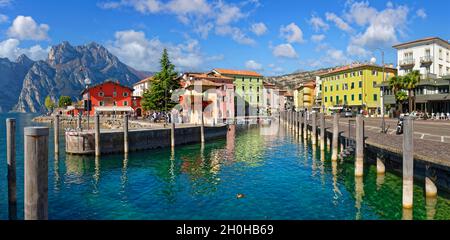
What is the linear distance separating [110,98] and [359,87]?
66.2 metres

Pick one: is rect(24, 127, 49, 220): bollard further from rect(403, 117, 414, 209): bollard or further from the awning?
the awning

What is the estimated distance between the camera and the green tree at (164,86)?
185ft

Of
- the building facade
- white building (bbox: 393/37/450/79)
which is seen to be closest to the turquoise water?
white building (bbox: 393/37/450/79)

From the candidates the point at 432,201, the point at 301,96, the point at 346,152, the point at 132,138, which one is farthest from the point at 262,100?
the point at 432,201

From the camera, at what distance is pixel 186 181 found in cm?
2083

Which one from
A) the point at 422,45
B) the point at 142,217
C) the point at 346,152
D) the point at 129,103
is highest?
the point at 422,45

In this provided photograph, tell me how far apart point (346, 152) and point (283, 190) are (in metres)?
7.52

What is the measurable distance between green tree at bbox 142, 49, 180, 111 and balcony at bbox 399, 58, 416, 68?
4757cm

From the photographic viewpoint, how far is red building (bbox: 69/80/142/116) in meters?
86.2

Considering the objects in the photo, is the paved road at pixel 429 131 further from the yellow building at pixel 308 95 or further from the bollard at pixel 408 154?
the yellow building at pixel 308 95

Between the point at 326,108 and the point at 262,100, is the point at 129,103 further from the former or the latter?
the point at 326,108

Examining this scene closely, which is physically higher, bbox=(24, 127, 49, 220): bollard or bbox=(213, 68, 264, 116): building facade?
bbox=(213, 68, 264, 116): building facade

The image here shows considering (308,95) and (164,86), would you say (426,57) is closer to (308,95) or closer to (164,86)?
(164,86)
